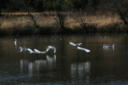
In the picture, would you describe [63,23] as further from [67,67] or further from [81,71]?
[81,71]

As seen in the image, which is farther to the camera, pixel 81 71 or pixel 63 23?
pixel 63 23

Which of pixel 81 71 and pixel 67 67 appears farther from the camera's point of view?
pixel 67 67

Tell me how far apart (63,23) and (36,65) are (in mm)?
34538

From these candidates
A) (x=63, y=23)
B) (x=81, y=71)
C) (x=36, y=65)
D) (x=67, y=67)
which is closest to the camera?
(x=81, y=71)

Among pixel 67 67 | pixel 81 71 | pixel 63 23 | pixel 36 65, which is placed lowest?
pixel 63 23

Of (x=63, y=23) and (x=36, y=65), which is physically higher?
(x=36, y=65)

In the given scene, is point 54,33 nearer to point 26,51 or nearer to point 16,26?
point 16,26

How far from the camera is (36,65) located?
32844mm

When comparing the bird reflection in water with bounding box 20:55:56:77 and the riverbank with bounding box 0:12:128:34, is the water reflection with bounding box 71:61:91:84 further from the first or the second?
the riverbank with bounding box 0:12:128:34

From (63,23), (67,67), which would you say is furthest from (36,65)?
(63,23)

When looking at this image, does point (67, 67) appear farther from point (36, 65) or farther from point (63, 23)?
point (63, 23)

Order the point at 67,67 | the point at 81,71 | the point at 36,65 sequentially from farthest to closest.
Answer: the point at 36,65
the point at 67,67
the point at 81,71

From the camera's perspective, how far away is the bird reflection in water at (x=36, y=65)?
99.2ft

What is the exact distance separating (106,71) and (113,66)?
208 centimetres
